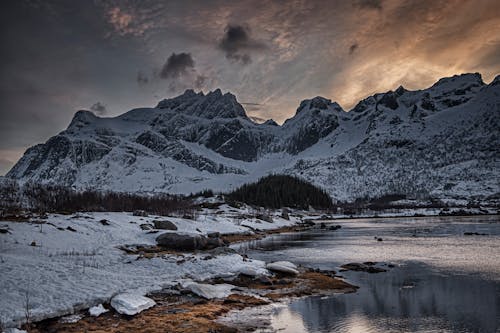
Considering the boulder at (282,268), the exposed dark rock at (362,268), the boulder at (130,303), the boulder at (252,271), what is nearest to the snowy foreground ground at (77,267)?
the boulder at (252,271)

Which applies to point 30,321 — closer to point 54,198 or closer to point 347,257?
point 347,257

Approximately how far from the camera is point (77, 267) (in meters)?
23.1

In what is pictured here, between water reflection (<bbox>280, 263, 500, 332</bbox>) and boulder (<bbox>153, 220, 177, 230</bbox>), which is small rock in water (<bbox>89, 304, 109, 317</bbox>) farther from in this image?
boulder (<bbox>153, 220, 177, 230</bbox>)

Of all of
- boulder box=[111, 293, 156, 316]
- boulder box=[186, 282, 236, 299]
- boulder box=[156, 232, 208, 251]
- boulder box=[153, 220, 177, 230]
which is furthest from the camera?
boulder box=[153, 220, 177, 230]

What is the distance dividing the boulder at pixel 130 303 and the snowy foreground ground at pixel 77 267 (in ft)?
2.71

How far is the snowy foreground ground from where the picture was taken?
1716 centimetres

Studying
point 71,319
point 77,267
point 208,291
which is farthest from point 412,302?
point 77,267

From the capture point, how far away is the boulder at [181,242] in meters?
40.5

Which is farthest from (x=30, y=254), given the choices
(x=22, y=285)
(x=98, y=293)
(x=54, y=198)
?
(x=54, y=198)

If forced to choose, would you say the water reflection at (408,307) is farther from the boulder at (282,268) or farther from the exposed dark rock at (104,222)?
the exposed dark rock at (104,222)

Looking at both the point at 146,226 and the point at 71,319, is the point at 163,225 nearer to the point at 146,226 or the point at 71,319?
the point at 146,226

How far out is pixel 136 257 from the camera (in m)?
30.3

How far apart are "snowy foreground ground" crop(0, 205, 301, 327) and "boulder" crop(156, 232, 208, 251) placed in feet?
6.12

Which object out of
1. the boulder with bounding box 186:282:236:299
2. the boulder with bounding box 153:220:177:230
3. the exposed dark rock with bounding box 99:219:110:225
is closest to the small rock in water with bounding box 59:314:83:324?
the boulder with bounding box 186:282:236:299
